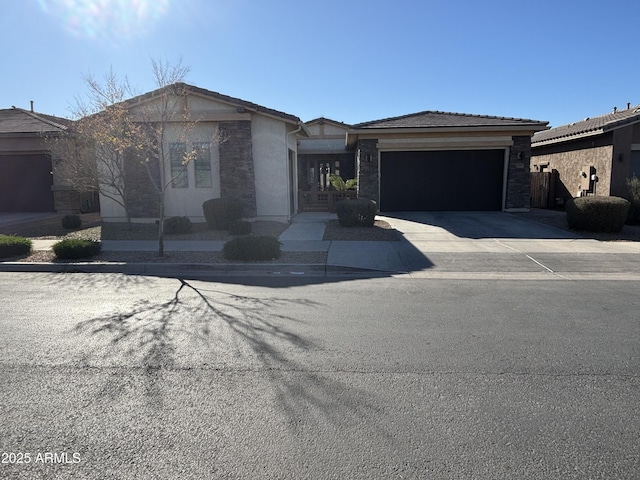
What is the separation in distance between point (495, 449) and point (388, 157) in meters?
15.9

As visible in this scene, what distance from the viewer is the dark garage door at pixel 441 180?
17609 mm

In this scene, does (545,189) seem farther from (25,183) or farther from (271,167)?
A: (25,183)

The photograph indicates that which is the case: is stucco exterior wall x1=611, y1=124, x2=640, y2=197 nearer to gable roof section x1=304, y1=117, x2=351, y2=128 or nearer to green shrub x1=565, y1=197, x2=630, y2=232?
green shrub x1=565, y1=197, x2=630, y2=232

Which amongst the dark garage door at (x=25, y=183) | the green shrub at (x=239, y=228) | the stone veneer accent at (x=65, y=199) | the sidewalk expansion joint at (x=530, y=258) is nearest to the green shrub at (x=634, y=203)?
the sidewalk expansion joint at (x=530, y=258)

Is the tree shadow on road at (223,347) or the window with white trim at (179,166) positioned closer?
the tree shadow on road at (223,347)

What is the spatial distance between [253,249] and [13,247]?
5.63 m

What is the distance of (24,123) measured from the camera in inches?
769

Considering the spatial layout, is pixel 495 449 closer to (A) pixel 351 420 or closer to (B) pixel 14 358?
(A) pixel 351 420

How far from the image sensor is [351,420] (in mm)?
3172

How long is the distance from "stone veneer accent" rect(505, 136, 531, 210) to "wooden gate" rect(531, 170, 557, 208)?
11.2ft

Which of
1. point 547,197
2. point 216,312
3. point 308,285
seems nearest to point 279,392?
point 216,312

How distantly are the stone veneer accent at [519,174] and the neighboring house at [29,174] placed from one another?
59.6 feet

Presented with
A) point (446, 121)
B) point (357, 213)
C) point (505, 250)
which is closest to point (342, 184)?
point (446, 121)

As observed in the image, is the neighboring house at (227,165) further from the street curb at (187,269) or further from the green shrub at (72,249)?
the street curb at (187,269)
